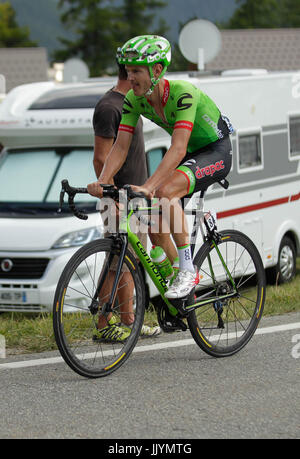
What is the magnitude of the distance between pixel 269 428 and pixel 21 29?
295 feet

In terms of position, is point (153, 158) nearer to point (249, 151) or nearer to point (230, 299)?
point (249, 151)

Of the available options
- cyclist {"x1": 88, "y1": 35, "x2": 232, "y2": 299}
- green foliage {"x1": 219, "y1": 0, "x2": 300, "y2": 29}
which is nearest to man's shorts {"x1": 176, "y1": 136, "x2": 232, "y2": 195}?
cyclist {"x1": 88, "y1": 35, "x2": 232, "y2": 299}

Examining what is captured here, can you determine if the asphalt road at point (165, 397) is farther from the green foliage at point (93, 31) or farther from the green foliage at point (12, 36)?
the green foliage at point (12, 36)

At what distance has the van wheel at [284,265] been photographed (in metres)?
11.3

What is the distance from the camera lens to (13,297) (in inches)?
324

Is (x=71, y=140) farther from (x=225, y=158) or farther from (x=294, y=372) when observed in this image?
(x=294, y=372)

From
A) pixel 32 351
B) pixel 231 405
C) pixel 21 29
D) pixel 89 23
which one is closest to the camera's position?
pixel 231 405

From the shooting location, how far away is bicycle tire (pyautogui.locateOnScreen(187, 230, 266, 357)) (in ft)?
17.5

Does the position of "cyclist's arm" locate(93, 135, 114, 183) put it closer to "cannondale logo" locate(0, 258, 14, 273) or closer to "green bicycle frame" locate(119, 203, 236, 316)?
"green bicycle frame" locate(119, 203, 236, 316)

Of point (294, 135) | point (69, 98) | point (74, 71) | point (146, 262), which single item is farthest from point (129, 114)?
point (74, 71)

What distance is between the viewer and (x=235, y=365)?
17.0 ft

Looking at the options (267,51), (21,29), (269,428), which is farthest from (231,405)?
(21,29)

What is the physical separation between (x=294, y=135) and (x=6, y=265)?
191 inches

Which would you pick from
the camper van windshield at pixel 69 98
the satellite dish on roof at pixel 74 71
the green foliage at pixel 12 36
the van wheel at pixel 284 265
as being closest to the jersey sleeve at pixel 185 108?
the camper van windshield at pixel 69 98
